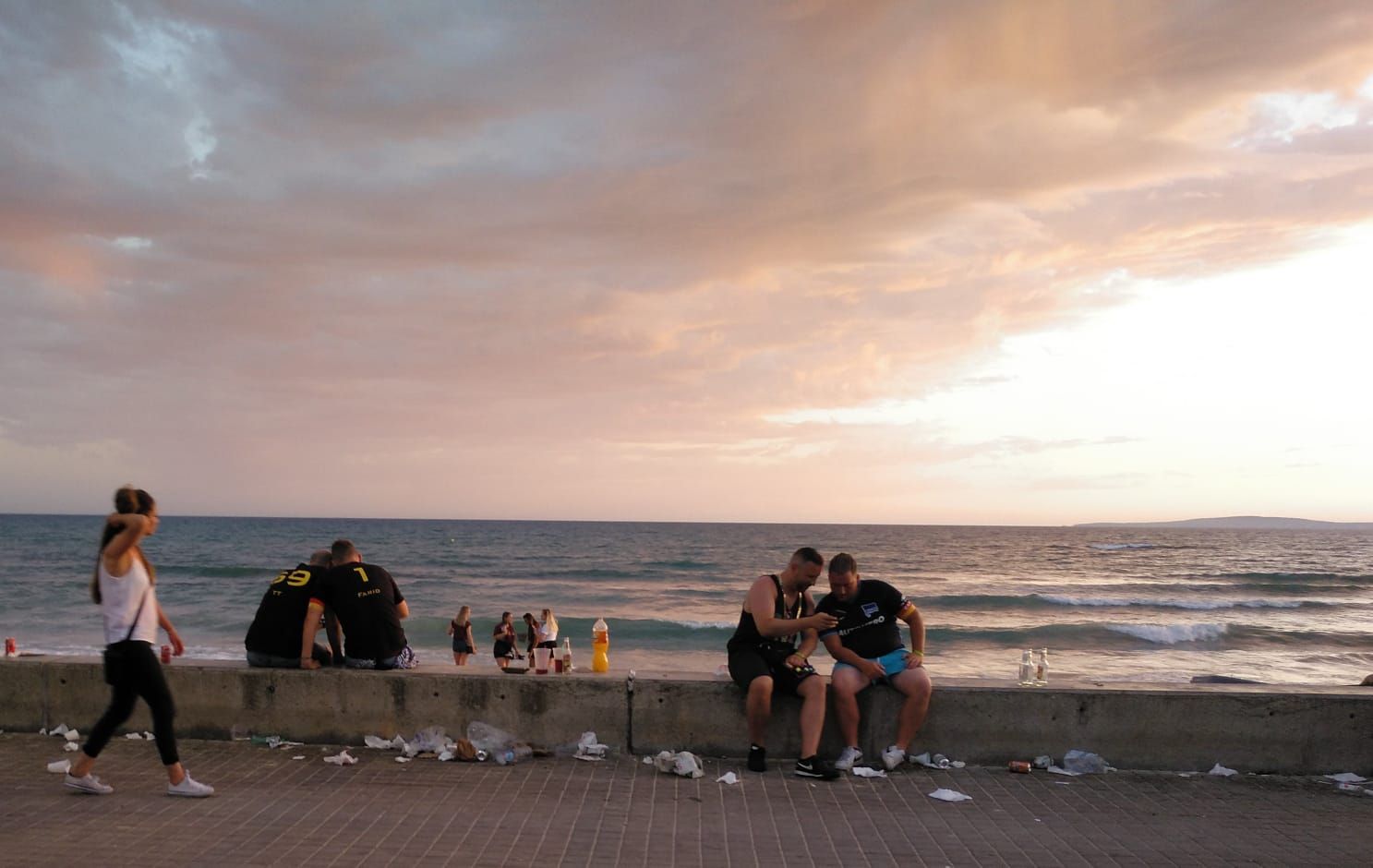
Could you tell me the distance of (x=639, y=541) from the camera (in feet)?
271

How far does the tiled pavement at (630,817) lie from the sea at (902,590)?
2.11 m

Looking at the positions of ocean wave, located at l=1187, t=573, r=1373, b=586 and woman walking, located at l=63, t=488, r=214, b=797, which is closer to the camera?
woman walking, located at l=63, t=488, r=214, b=797

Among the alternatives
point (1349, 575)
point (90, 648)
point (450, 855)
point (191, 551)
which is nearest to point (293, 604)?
point (450, 855)

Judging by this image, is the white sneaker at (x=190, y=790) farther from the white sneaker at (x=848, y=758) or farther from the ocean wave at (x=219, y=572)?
the ocean wave at (x=219, y=572)

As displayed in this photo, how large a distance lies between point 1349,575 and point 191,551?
222 ft

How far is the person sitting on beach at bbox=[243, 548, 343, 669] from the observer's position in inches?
272

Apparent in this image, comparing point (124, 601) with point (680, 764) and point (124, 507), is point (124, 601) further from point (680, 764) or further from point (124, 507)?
point (680, 764)

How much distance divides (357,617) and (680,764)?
259 centimetres

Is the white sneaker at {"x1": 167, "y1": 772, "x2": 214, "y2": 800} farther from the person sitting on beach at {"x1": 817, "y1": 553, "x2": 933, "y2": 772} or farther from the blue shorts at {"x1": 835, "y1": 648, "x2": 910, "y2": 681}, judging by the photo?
the blue shorts at {"x1": 835, "y1": 648, "x2": 910, "y2": 681}

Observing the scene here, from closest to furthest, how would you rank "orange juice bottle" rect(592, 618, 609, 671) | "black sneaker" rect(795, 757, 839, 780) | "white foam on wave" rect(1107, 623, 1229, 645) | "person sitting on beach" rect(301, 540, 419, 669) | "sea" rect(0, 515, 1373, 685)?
"black sneaker" rect(795, 757, 839, 780) → "person sitting on beach" rect(301, 540, 419, 669) → "orange juice bottle" rect(592, 618, 609, 671) → "sea" rect(0, 515, 1373, 685) → "white foam on wave" rect(1107, 623, 1229, 645)

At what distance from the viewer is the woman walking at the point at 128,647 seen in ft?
17.5

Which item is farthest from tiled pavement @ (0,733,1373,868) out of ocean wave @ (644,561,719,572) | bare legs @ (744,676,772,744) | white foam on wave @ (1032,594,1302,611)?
ocean wave @ (644,561,719,572)

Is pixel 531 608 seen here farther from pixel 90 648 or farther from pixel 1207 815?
pixel 1207 815

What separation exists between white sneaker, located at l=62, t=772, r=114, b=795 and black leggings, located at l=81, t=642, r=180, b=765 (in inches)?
5.2
